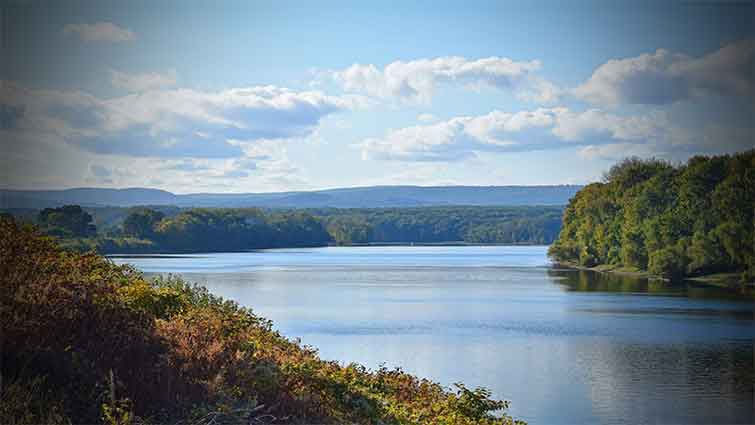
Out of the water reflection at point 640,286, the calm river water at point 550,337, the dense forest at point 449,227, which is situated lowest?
the water reflection at point 640,286


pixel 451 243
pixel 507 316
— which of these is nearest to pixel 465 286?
pixel 507 316

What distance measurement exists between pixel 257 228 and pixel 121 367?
13755 cm

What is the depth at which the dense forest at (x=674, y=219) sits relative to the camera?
62125 millimetres

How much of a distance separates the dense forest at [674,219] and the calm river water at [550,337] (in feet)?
12.9

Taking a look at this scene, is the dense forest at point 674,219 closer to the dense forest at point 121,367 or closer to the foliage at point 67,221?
the foliage at point 67,221

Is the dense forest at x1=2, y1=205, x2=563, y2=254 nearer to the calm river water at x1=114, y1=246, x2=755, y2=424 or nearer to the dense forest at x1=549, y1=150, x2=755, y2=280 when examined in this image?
the calm river water at x1=114, y1=246, x2=755, y2=424

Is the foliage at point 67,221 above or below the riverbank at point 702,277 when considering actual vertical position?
above

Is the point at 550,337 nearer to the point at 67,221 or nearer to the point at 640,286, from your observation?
the point at 640,286

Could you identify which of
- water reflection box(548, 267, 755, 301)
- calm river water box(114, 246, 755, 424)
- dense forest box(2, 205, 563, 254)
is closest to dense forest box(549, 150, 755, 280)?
water reflection box(548, 267, 755, 301)

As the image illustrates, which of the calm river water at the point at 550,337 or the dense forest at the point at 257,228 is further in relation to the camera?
the dense forest at the point at 257,228

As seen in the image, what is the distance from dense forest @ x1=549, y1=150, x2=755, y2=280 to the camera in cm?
6212

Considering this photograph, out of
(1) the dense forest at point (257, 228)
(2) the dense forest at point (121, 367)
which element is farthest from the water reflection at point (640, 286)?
(2) the dense forest at point (121, 367)

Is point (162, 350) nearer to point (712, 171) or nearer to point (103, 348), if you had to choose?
point (103, 348)

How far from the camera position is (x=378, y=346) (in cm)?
3011
